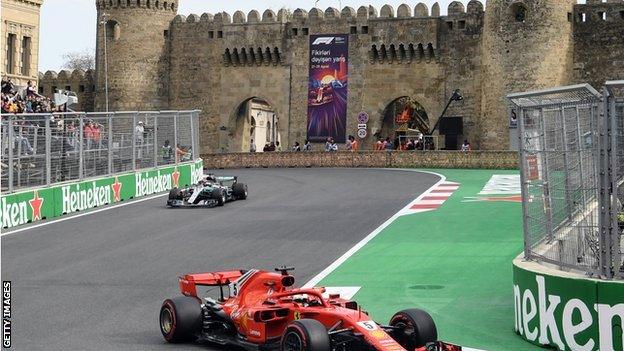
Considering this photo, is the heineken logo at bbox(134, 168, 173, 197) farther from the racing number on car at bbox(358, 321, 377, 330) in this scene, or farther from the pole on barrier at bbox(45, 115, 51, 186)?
the racing number on car at bbox(358, 321, 377, 330)

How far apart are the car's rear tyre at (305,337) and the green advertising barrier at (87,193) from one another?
1155 cm

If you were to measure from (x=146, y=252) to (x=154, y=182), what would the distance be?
13.4m

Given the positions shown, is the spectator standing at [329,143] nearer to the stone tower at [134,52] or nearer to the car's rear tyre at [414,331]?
the stone tower at [134,52]

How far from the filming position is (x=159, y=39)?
63062 mm

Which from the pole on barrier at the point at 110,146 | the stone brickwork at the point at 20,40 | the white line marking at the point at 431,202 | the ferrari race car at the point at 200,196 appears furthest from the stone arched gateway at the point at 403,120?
the ferrari race car at the point at 200,196

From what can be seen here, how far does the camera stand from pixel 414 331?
10.4 meters

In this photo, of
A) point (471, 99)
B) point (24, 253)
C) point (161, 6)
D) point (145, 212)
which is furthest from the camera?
point (161, 6)

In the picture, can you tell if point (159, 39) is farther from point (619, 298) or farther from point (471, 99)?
point (619, 298)

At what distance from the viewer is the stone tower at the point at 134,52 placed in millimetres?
62375

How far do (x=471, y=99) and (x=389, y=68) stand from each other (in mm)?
4557

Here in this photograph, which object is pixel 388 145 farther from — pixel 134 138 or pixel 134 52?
pixel 134 138

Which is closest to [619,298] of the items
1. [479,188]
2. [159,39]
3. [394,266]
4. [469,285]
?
[469,285]

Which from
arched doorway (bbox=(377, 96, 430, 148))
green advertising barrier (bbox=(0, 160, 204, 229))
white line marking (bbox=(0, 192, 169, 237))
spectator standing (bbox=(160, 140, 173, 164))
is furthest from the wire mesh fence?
arched doorway (bbox=(377, 96, 430, 148))

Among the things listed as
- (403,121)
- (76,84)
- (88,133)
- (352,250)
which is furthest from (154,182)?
(403,121)
